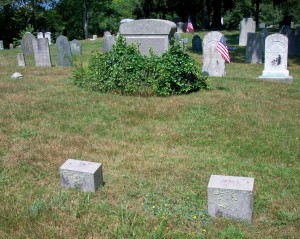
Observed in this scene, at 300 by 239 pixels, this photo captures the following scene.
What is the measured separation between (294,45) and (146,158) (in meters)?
15.2

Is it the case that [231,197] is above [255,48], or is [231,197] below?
below

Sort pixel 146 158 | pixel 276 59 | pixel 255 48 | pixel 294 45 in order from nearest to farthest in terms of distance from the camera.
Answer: pixel 146 158 < pixel 276 59 < pixel 255 48 < pixel 294 45

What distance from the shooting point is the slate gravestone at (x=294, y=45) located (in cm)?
1766

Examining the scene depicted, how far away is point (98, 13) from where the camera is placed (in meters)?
43.0

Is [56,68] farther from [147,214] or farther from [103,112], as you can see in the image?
[147,214]

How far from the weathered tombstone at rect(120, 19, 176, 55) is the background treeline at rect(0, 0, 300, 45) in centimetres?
1989

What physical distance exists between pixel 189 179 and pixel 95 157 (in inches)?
57.4

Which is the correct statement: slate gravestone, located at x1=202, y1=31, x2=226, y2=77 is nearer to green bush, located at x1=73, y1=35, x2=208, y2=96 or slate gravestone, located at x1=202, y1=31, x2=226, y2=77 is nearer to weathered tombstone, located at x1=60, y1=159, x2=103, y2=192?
green bush, located at x1=73, y1=35, x2=208, y2=96

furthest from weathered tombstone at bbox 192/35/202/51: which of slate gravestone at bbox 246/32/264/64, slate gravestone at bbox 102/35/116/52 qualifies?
slate gravestone at bbox 102/35/116/52

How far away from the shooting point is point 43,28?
37625 mm

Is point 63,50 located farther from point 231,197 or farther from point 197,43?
point 231,197

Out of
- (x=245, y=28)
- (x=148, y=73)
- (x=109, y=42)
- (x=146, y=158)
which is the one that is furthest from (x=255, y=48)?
(x=146, y=158)

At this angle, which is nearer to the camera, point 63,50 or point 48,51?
point 63,50

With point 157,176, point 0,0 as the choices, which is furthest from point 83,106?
point 0,0
